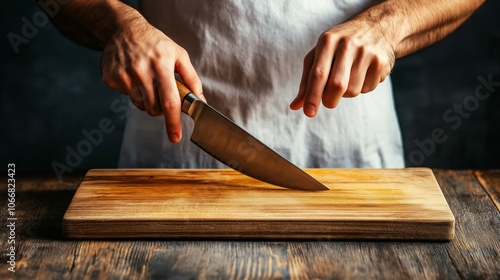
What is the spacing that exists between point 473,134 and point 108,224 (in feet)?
5.72

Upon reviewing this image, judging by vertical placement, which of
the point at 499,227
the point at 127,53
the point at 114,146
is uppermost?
the point at 127,53

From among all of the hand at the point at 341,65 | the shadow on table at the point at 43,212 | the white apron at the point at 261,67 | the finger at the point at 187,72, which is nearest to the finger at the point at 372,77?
the hand at the point at 341,65

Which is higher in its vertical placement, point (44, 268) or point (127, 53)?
point (127, 53)

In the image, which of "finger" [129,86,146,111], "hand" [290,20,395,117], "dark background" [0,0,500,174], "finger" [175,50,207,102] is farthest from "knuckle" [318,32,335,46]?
"dark background" [0,0,500,174]

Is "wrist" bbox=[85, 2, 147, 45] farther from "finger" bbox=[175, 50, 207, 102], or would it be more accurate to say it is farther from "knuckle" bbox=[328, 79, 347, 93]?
"knuckle" bbox=[328, 79, 347, 93]

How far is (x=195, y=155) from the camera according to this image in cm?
127

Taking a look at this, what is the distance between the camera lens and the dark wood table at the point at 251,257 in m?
0.77

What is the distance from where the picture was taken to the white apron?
122 cm

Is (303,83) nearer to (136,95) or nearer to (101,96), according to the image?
(136,95)

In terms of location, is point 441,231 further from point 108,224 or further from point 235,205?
point 108,224

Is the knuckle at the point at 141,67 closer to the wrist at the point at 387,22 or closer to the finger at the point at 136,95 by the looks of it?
the finger at the point at 136,95

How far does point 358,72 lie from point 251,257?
40cm

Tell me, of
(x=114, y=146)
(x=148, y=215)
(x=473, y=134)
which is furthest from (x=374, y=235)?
(x=114, y=146)

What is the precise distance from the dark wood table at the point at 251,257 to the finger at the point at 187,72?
29 cm
